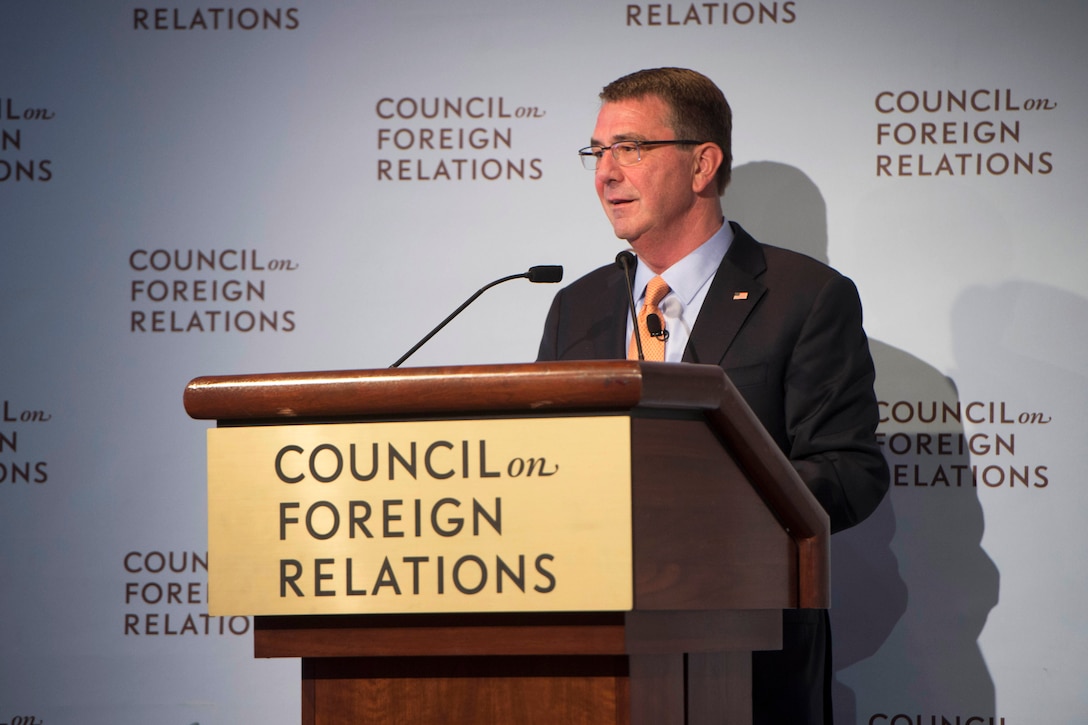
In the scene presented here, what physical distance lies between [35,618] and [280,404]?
7.00 feet

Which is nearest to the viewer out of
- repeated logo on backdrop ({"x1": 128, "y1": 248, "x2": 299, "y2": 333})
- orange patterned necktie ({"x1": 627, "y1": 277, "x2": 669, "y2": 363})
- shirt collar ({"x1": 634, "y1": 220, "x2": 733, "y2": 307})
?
orange patterned necktie ({"x1": 627, "y1": 277, "x2": 669, "y2": 363})

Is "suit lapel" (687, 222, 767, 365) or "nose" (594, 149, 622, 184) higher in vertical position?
"nose" (594, 149, 622, 184)

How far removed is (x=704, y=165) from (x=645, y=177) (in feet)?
0.47

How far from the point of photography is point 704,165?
2730mm

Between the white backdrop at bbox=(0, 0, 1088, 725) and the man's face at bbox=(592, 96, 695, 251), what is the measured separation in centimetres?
46

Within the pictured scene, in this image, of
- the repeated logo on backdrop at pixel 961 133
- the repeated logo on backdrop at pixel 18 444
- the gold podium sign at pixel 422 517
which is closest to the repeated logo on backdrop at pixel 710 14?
the repeated logo on backdrop at pixel 961 133

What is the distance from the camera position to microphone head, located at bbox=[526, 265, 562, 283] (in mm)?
2291

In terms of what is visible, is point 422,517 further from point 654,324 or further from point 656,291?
point 656,291

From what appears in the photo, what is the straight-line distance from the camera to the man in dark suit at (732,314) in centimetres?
229

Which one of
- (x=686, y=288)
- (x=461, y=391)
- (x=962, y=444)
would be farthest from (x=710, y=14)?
(x=461, y=391)

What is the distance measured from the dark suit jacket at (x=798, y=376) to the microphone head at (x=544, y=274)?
0.34 metres

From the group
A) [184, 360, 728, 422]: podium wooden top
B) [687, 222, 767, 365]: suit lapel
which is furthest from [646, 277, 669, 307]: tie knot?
[184, 360, 728, 422]: podium wooden top

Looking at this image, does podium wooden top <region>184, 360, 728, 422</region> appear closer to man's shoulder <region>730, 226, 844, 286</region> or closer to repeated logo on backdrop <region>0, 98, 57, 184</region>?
man's shoulder <region>730, 226, 844, 286</region>

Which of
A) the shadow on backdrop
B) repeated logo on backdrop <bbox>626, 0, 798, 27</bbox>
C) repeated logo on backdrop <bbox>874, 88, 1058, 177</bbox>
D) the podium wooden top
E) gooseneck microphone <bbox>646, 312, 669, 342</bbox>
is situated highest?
repeated logo on backdrop <bbox>626, 0, 798, 27</bbox>
